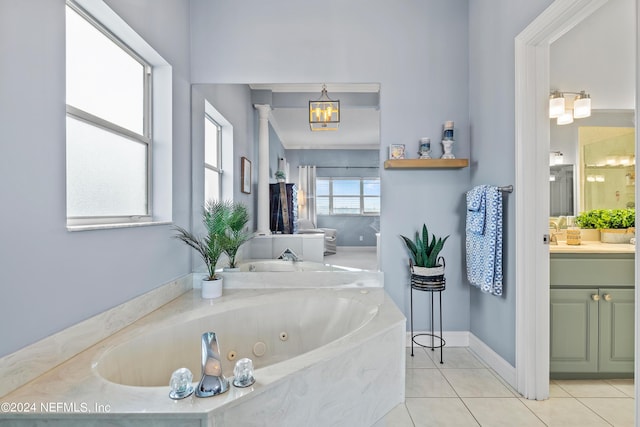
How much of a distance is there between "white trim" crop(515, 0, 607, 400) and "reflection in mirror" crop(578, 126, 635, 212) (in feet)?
3.93

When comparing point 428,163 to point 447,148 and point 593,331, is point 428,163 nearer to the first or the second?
point 447,148

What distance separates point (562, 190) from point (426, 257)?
1.35 m

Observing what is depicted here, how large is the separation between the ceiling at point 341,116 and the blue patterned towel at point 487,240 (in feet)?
2.69

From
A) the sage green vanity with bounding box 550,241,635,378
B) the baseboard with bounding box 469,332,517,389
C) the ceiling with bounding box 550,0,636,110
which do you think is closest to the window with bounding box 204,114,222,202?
the baseboard with bounding box 469,332,517,389

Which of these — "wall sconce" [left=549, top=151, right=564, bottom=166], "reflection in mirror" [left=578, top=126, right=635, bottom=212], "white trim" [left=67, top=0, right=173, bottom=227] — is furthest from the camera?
"wall sconce" [left=549, top=151, right=564, bottom=166]

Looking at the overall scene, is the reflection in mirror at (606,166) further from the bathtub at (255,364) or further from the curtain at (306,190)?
the curtain at (306,190)

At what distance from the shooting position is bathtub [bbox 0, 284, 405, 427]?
0.98 meters

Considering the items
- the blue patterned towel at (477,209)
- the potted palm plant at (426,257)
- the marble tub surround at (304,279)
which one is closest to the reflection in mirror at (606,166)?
the blue patterned towel at (477,209)

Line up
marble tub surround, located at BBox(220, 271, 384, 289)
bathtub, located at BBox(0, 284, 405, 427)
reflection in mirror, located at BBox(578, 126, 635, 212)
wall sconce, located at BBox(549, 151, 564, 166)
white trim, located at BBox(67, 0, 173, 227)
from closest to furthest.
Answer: bathtub, located at BBox(0, 284, 405, 427) < white trim, located at BBox(67, 0, 173, 227) < marble tub surround, located at BBox(220, 271, 384, 289) < reflection in mirror, located at BBox(578, 126, 635, 212) < wall sconce, located at BBox(549, 151, 564, 166)

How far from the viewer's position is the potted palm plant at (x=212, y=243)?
2.18 meters

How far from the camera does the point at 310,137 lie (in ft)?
8.14

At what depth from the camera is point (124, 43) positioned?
5.91 feet

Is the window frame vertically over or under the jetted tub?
over

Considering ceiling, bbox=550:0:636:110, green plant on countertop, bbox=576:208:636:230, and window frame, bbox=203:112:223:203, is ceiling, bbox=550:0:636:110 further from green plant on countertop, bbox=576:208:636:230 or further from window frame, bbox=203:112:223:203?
window frame, bbox=203:112:223:203
